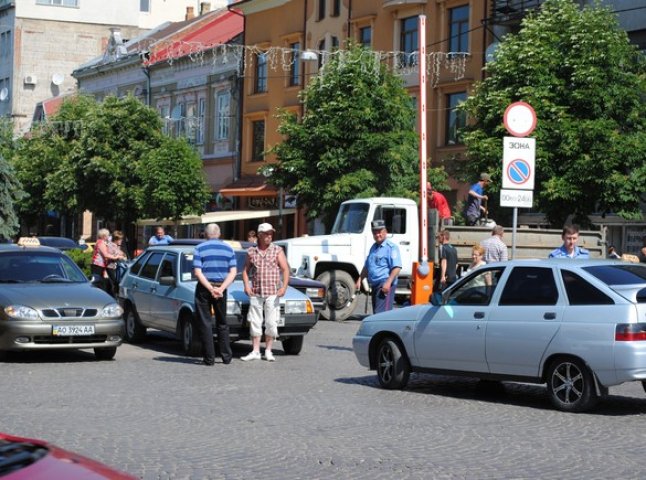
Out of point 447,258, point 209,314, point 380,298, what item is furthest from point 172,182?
point 209,314

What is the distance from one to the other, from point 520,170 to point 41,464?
1361cm

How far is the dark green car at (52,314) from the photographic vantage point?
16.2m

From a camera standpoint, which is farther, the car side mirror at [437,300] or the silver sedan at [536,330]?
the car side mirror at [437,300]

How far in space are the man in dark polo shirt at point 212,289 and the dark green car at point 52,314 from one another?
3.67 ft

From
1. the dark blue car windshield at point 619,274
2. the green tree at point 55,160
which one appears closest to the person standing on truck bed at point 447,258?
the dark blue car windshield at point 619,274

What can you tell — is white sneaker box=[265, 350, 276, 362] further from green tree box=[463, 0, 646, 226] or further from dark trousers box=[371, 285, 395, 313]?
green tree box=[463, 0, 646, 226]

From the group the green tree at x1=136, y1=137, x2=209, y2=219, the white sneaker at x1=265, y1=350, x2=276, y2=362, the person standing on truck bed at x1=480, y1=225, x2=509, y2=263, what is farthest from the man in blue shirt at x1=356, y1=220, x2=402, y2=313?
the green tree at x1=136, y1=137, x2=209, y2=219

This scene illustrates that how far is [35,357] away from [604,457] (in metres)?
9.93

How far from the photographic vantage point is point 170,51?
204 feet

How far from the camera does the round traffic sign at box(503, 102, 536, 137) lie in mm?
17453

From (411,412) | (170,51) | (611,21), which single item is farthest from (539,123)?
(170,51)

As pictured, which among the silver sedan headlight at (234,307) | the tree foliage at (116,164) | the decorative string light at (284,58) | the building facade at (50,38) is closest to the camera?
the silver sedan headlight at (234,307)

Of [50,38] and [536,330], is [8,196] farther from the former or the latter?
[50,38]

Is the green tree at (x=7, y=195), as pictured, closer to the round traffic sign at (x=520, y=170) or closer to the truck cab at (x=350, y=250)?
the truck cab at (x=350, y=250)
